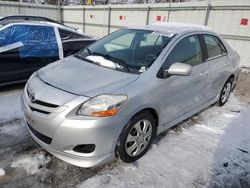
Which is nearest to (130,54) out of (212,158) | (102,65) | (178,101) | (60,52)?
(102,65)

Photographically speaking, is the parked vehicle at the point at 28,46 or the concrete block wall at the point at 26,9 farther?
the concrete block wall at the point at 26,9

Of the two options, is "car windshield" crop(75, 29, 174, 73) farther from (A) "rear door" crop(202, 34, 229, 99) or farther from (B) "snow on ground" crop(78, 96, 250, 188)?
(B) "snow on ground" crop(78, 96, 250, 188)

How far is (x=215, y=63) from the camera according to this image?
4.05 meters

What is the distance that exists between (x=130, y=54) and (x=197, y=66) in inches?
41.7

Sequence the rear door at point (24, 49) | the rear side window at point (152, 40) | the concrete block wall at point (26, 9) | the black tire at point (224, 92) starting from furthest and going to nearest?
the concrete block wall at point (26, 9)
the black tire at point (224, 92)
the rear door at point (24, 49)
the rear side window at point (152, 40)

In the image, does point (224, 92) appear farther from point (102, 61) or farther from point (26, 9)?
point (26, 9)

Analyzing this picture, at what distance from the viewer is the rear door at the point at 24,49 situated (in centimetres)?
464

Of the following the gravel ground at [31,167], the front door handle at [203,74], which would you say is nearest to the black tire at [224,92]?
the front door handle at [203,74]

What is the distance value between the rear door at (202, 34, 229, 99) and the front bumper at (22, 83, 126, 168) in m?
2.20

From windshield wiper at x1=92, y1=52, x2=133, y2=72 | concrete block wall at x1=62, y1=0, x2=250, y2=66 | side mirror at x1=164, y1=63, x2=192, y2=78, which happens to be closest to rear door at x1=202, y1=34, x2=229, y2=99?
side mirror at x1=164, y1=63, x2=192, y2=78

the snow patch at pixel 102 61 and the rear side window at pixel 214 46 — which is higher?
the rear side window at pixel 214 46

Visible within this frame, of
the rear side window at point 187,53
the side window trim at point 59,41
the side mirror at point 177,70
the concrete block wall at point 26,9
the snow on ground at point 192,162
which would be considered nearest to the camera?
the snow on ground at point 192,162

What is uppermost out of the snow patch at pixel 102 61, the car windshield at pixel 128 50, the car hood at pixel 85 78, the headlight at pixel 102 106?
the car windshield at pixel 128 50

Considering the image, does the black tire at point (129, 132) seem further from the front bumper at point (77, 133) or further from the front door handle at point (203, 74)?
the front door handle at point (203, 74)
